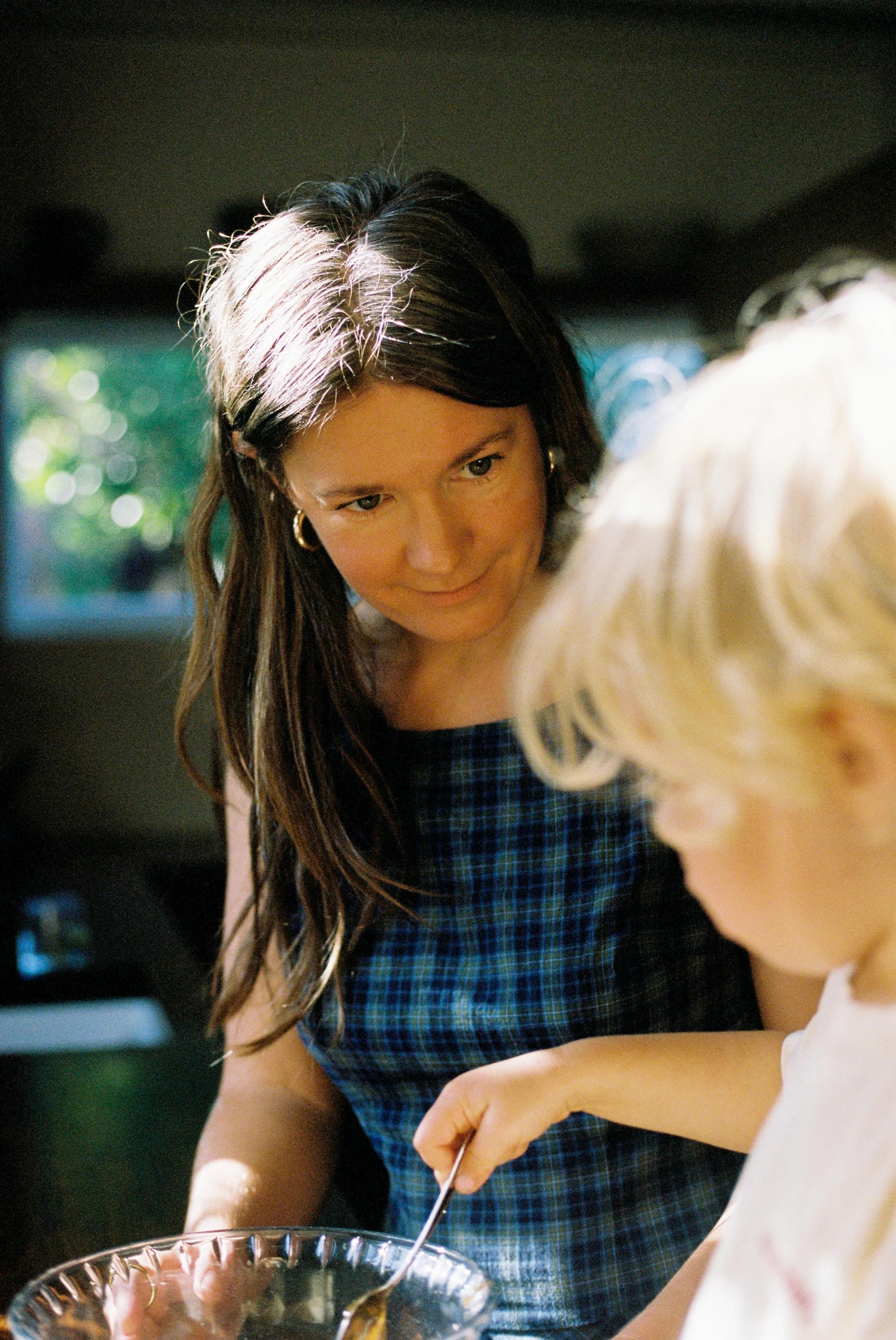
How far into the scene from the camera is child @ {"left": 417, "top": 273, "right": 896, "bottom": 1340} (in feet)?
1.65

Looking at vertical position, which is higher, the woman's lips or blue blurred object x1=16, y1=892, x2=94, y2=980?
the woman's lips

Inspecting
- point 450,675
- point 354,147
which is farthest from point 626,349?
point 450,675

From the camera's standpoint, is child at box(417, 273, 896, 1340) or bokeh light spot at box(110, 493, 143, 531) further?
bokeh light spot at box(110, 493, 143, 531)

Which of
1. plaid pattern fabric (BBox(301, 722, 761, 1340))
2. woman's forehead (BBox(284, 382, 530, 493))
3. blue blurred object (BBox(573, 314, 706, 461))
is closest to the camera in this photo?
woman's forehead (BBox(284, 382, 530, 493))

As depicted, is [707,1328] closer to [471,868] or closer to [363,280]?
[471,868]

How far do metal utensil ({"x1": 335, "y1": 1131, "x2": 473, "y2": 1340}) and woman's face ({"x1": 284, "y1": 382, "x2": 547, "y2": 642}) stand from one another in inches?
17.0

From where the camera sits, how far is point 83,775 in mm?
2340

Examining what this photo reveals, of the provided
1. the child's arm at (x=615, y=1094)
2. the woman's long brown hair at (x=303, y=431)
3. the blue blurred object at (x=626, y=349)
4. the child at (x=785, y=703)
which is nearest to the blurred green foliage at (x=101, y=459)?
the blue blurred object at (x=626, y=349)

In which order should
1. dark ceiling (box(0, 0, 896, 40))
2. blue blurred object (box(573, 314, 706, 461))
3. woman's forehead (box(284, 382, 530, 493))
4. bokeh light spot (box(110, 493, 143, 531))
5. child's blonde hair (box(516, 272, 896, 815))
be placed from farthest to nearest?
bokeh light spot (box(110, 493, 143, 531)) < dark ceiling (box(0, 0, 896, 40)) < blue blurred object (box(573, 314, 706, 461)) < woman's forehead (box(284, 382, 530, 493)) < child's blonde hair (box(516, 272, 896, 815))

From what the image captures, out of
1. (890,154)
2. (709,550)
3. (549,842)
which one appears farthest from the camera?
(890,154)

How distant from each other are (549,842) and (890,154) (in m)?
1.26

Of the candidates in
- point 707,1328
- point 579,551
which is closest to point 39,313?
point 579,551

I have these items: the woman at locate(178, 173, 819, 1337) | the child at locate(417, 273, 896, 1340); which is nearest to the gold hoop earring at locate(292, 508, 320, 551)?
the woman at locate(178, 173, 819, 1337)

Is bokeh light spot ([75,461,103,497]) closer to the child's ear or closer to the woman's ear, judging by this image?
the woman's ear
